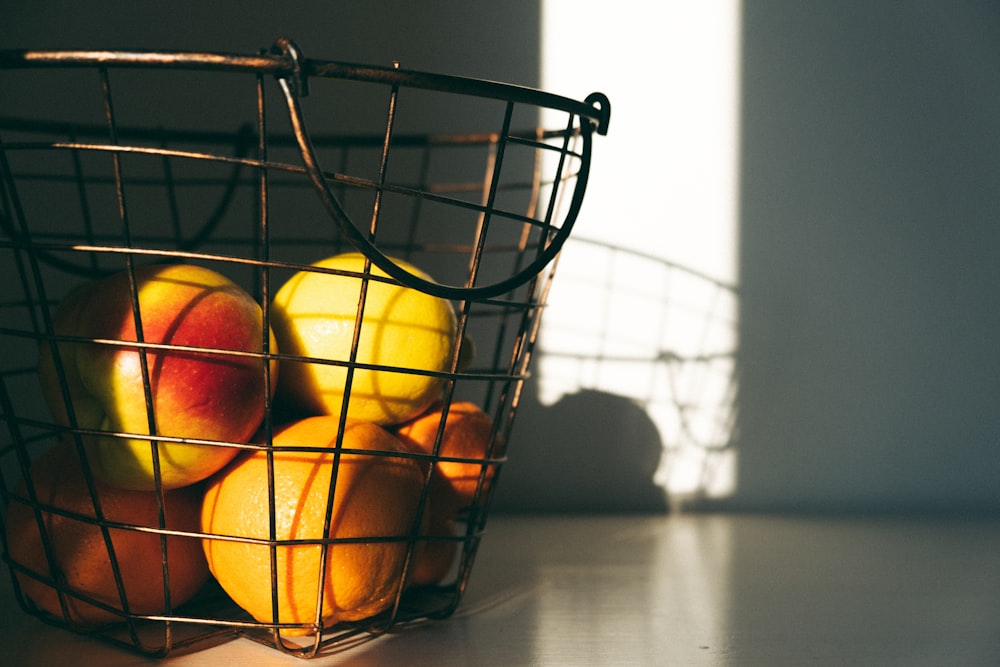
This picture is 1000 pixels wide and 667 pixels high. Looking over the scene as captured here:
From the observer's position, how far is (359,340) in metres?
0.47

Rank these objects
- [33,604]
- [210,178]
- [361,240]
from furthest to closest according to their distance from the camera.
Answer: [210,178]
[33,604]
[361,240]

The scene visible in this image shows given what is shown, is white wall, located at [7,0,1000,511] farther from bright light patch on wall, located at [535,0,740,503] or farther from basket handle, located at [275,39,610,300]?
basket handle, located at [275,39,610,300]

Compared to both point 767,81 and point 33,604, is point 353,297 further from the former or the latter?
point 767,81

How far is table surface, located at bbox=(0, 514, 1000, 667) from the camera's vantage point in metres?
0.45

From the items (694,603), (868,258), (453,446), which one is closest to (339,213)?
(453,446)

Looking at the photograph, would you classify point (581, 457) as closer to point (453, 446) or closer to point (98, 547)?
point (453, 446)

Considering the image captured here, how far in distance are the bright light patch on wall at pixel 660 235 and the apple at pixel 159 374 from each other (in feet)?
1.37

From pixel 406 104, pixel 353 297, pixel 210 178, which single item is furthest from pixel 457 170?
pixel 353 297

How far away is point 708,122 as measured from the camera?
2.68ft

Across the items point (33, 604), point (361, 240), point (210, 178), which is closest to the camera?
point (361, 240)

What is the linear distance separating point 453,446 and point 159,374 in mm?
192

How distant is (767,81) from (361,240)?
0.58 m

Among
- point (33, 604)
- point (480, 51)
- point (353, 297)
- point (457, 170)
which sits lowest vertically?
point (33, 604)

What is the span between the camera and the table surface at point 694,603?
45 cm
